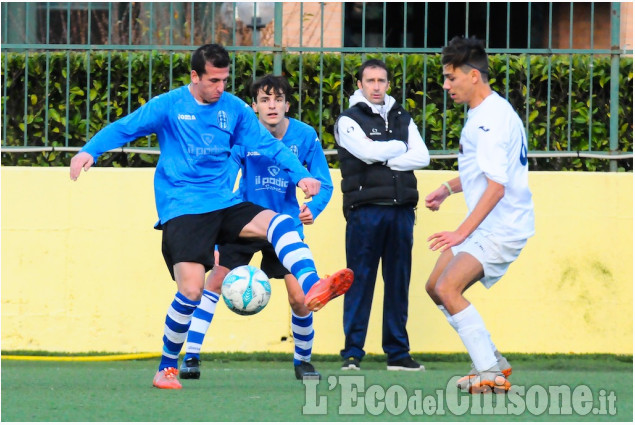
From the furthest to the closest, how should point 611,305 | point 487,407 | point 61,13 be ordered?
1. point 61,13
2. point 611,305
3. point 487,407

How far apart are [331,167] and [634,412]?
4.20 m

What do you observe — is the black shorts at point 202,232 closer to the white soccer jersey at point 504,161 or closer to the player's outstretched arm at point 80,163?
the player's outstretched arm at point 80,163

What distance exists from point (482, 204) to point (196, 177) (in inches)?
63.4

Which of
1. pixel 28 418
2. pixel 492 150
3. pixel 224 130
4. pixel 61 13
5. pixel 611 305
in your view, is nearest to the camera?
pixel 28 418

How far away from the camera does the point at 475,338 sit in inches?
268

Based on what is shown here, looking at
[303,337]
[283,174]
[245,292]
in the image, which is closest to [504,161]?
[245,292]

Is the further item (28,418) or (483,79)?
(483,79)

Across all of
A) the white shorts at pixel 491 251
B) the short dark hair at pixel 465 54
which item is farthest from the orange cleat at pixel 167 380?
the short dark hair at pixel 465 54

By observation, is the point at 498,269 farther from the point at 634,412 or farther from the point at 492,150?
the point at 634,412

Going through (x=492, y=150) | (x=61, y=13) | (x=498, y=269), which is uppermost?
(x=61, y=13)

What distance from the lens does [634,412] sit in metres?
6.04

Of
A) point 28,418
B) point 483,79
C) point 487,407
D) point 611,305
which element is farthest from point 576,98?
point 28,418

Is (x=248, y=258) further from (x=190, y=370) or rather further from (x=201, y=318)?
(x=190, y=370)

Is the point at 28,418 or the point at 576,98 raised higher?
the point at 576,98
